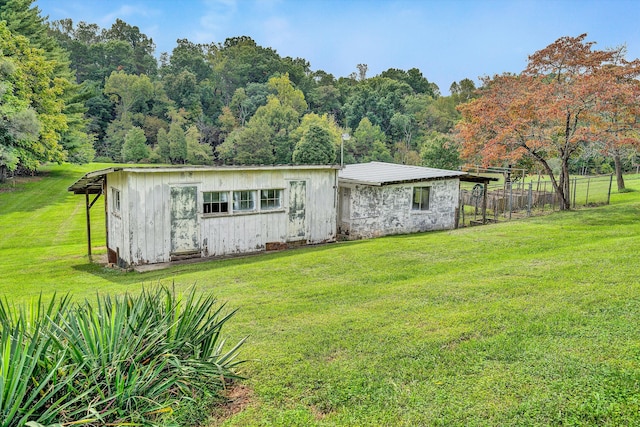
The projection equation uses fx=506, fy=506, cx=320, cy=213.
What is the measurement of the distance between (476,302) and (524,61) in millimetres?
19206

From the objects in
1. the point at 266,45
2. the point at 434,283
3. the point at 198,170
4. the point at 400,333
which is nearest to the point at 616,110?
the point at 434,283

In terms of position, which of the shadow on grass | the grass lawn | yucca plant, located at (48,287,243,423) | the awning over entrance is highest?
the awning over entrance

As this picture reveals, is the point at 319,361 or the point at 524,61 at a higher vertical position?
the point at 524,61

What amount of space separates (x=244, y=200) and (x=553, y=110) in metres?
11.4

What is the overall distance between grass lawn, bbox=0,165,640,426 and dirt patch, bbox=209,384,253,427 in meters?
0.06

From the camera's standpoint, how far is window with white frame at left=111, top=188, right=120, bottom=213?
1388cm

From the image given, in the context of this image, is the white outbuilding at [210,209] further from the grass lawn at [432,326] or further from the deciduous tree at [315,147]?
the deciduous tree at [315,147]

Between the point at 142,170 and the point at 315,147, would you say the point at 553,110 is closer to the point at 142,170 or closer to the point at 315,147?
the point at 142,170

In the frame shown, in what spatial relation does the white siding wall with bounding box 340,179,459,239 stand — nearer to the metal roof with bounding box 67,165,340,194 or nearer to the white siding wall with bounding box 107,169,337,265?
the white siding wall with bounding box 107,169,337,265

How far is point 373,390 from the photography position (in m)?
4.92

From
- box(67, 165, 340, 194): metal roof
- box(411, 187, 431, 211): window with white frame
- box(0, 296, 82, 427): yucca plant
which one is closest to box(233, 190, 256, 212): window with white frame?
box(67, 165, 340, 194): metal roof

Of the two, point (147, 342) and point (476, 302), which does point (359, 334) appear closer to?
point (476, 302)

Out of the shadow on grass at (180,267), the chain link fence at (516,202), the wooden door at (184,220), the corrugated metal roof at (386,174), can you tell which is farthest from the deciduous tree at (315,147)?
the wooden door at (184,220)

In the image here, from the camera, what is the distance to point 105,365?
410 centimetres
